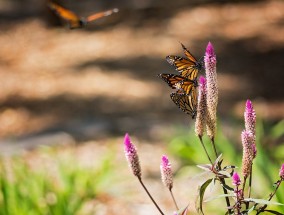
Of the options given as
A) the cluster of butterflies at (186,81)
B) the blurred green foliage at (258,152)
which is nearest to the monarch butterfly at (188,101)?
the cluster of butterflies at (186,81)

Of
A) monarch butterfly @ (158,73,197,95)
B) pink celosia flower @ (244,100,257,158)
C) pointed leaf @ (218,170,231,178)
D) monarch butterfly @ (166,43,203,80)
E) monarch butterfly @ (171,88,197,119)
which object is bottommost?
pointed leaf @ (218,170,231,178)

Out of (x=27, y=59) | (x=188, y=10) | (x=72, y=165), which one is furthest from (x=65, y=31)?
(x=72, y=165)

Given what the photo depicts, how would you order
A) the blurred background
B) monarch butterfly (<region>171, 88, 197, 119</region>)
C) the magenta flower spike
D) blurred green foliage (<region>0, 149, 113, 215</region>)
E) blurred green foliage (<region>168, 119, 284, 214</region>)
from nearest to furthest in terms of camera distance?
the magenta flower spike
monarch butterfly (<region>171, 88, 197, 119</region>)
blurred green foliage (<region>0, 149, 113, 215</region>)
blurred green foliage (<region>168, 119, 284, 214</region>)
the blurred background

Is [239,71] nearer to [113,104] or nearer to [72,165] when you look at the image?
[113,104]

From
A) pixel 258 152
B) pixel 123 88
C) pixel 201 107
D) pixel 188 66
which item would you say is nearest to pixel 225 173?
pixel 201 107

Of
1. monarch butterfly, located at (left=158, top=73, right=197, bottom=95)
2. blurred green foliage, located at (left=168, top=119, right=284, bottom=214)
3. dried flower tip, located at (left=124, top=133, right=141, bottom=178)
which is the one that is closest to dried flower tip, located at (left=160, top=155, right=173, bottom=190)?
dried flower tip, located at (left=124, top=133, right=141, bottom=178)

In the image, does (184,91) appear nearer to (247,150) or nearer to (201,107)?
(201,107)

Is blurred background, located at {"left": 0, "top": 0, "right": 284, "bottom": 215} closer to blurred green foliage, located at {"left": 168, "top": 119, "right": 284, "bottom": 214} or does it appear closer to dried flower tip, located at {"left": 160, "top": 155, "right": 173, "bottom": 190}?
blurred green foliage, located at {"left": 168, "top": 119, "right": 284, "bottom": 214}
